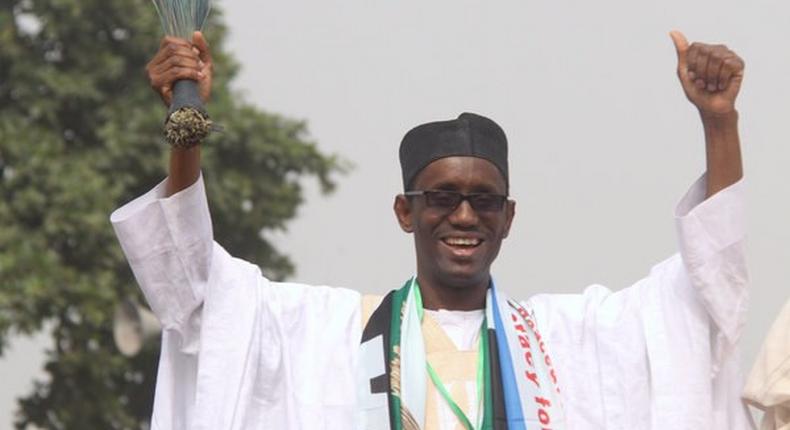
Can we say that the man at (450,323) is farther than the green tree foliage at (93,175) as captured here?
No

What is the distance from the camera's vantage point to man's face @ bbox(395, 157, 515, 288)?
7.08 m

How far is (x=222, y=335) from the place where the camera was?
7074 millimetres

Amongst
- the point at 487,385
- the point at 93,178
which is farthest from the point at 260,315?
the point at 93,178

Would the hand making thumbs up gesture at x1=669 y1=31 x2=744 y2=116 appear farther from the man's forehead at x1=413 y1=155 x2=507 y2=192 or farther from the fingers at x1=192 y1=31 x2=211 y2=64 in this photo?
the fingers at x1=192 y1=31 x2=211 y2=64

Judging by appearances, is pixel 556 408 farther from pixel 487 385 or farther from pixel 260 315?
pixel 260 315

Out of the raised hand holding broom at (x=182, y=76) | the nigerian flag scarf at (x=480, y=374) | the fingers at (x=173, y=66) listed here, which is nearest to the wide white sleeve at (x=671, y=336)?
the nigerian flag scarf at (x=480, y=374)

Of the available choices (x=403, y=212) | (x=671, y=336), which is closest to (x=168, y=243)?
(x=403, y=212)

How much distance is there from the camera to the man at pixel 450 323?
23.0 ft

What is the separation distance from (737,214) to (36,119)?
1248 cm

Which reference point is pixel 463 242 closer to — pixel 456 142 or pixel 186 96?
pixel 456 142

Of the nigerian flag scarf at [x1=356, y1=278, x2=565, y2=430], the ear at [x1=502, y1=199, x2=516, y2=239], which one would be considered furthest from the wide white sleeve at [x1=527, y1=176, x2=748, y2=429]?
the ear at [x1=502, y1=199, x2=516, y2=239]

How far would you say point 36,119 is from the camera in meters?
18.9

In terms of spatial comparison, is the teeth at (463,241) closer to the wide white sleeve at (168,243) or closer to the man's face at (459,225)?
the man's face at (459,225)

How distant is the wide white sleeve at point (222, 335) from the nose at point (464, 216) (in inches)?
20.3
